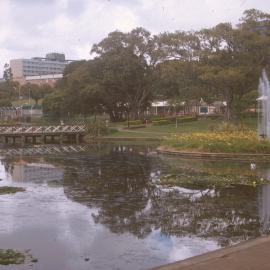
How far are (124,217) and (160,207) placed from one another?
182 centimetres

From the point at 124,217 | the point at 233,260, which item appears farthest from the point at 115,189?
the point at 233,260

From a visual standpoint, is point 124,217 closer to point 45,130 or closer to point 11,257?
point 11,257

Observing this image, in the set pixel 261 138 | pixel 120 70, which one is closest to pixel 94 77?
pixel 120 70

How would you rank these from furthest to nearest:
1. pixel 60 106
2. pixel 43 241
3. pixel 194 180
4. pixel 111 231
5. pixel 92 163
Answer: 1. pixel 60 106
2. pixel 92 163
3. pixel 194 180
4. pixel 111 231
5. pixel 43 241

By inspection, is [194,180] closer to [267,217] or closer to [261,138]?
[267,217]

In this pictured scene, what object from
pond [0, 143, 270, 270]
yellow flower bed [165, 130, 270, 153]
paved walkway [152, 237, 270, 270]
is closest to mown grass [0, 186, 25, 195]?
pond [0, 143, 270, 270]

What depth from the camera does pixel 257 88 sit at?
64812 millimetres

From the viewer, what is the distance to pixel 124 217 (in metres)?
15.1

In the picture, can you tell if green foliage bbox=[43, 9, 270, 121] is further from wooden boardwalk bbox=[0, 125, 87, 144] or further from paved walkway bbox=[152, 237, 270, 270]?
paved walkway bbox=[152, 237, 270, 270]

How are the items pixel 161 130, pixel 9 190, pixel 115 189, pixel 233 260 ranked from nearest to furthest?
1. pixel 233 260
2. pixel 9 190
3. pixel 115 189
4. pixel 161 130

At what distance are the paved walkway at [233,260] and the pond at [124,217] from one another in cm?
145

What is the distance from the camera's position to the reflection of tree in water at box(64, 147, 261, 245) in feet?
44.7

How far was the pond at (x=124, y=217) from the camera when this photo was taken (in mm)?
11531

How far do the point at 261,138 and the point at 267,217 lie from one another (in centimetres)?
2044
